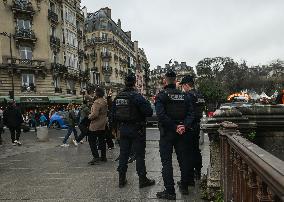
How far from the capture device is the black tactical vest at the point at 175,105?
5.93 metres

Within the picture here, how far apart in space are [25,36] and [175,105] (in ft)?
132

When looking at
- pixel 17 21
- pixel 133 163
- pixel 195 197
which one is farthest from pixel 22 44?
pixel 195 197

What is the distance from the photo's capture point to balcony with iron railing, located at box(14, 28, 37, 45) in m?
42.9

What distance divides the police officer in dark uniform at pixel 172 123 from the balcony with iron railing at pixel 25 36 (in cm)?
3977

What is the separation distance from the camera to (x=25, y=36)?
143ft

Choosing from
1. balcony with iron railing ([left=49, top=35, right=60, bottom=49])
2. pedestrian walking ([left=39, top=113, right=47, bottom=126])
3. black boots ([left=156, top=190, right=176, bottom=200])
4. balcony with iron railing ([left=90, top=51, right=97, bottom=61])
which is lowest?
pedestrian walking ([left=39, top=113, right=47, bottom=126])

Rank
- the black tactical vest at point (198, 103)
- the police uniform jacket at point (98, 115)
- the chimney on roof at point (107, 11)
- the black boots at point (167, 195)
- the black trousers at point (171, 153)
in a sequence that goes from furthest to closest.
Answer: the chimney on roof at point (107, 11) < the police uniform jacket at point (98, 115) < the black tactical vest at point (198, 103) < the black trousers at point (171, 153) < the black boots at point (167, 195)

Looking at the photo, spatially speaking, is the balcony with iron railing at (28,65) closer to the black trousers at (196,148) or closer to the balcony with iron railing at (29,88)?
the balcony with iron railing at (29,88)

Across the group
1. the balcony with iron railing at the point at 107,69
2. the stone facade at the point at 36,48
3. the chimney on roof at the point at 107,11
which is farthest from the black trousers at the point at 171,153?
the chimney on roof at the point at 107,11

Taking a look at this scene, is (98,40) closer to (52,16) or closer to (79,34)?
(79,34)

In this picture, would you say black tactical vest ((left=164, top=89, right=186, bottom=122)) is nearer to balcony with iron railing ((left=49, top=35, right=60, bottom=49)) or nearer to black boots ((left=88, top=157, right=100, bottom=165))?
black boots ((left=88, top=157, right=100, bottom=165))

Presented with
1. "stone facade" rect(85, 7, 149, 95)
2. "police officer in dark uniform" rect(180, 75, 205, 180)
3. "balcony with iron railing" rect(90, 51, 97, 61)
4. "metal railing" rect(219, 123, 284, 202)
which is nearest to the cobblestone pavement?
"police officer in dark uniform" rect(180, 75, 205, 180)

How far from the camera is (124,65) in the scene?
96.2m

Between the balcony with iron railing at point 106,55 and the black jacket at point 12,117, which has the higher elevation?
the balcony with iron railing at point 106,55
